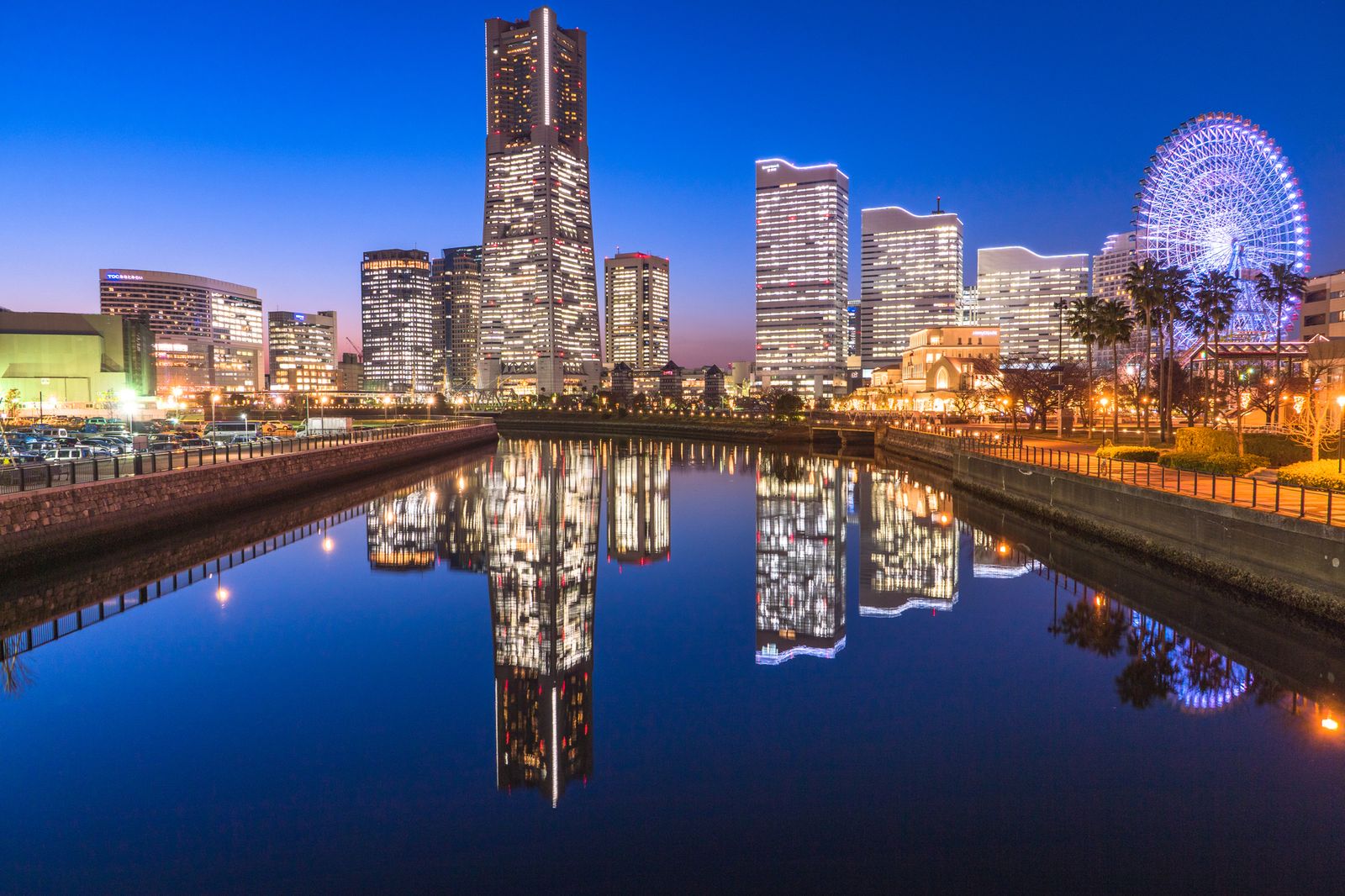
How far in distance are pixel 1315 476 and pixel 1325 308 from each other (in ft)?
307

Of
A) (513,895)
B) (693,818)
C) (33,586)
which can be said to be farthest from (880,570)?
(33,586)

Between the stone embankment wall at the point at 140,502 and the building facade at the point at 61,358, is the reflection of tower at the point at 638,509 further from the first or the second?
the building facade at the point at 61,358

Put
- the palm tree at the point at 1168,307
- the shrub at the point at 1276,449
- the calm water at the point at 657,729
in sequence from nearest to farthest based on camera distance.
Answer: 1. the calm water at the point at 657,729
2. the shrub at the point at 1276,449
3. the palm tree at the point at 1168,307

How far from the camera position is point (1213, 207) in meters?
57.8

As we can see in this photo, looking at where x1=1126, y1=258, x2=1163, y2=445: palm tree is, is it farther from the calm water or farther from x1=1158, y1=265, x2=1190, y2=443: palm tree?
the calm water

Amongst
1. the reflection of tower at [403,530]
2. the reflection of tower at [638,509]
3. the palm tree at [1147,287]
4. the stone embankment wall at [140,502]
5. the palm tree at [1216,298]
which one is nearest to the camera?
the stone embankment wall at [140,502]

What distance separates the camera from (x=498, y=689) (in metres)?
17.7

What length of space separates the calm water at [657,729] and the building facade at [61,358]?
320 feet

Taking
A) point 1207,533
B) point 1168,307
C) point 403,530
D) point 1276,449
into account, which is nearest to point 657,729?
point 1207,533

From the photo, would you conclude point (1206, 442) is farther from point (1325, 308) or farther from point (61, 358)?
point (61, 358)

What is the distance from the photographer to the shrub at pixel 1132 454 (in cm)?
3828

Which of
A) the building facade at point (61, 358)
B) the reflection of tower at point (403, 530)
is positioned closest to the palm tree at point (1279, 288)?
the reflection of tower at point (403, 530)

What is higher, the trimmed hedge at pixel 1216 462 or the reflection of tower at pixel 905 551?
the trimmed hedge at pixel 1216 462

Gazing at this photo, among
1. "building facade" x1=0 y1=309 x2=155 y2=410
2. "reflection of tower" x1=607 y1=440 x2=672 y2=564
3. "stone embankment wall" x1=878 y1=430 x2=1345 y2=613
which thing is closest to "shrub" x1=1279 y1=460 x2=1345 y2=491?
"stone embankment wall" x1=878 y1=430 x2=1345 y2=613
